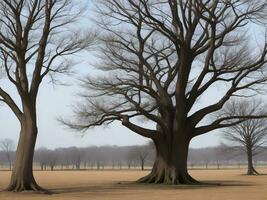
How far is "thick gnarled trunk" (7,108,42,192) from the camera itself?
2505 cm

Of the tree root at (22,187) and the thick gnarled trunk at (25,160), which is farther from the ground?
the thick gnarled trunk at (25,160)

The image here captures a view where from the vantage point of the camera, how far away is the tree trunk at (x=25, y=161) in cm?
2505

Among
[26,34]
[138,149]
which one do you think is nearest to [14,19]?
[26,34]

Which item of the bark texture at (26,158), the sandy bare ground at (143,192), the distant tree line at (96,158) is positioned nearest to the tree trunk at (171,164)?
the sandy bare ground at (143,192)

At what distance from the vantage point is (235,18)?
3238 cm

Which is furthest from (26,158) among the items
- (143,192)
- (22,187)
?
(143,192)

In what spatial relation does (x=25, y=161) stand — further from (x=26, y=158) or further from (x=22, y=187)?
(x=22, y=187)

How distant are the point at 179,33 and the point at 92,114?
8.33 m

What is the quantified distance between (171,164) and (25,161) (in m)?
11.4

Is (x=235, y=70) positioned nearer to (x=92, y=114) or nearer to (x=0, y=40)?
(x=92, y=114)

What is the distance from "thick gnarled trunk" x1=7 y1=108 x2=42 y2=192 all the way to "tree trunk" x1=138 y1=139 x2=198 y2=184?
1049cm

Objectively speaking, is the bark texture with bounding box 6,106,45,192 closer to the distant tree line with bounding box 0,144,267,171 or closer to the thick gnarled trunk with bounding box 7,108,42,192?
the thick gnarled trunk with bounding box 7,108,42,192

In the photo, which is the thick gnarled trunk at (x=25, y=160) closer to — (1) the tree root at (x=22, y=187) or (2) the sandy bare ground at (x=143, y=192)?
(1) the tree root at (x=22, y=187)

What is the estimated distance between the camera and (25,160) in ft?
84.1
